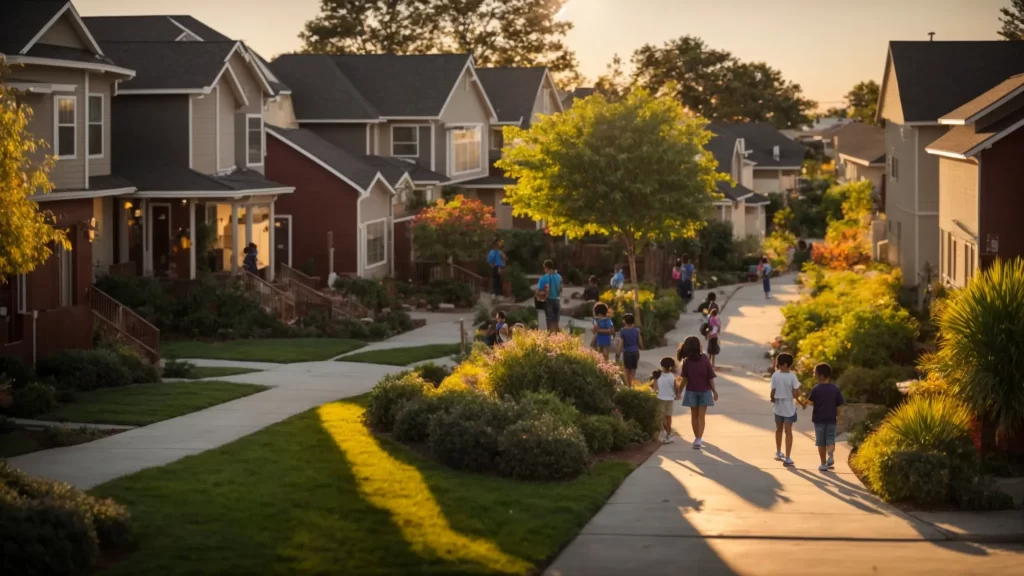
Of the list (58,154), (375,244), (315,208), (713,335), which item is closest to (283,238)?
(315,208)

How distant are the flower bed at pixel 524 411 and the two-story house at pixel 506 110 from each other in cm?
3540

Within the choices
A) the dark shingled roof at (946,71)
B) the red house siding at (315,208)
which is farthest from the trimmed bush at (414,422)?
the red house siding at (315,208)

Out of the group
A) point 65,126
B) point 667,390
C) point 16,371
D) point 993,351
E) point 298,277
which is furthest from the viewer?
point 298,277

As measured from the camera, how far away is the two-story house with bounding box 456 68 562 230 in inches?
2306

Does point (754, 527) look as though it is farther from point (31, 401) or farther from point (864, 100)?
point (864, 100)

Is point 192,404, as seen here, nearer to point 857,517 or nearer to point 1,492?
point 1,492

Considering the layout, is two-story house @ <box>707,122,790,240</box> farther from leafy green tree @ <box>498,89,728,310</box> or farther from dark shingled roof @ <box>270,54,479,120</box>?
leafy green tree @ <box>498,89,728,310</box>

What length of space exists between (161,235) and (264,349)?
793 cm

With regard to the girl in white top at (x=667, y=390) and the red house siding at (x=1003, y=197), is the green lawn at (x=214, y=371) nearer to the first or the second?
the girl in white top at (x=667, y=390)

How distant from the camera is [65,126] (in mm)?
28812

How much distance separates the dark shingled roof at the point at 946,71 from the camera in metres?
38.9

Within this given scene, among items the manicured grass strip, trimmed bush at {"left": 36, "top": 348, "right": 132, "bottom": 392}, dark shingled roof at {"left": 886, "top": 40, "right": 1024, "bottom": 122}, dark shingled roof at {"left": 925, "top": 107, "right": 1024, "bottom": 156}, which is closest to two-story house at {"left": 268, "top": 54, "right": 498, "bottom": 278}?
dark shingled roof at {"left": 886, "top": 40, "right": 1024, "bottom": 122}

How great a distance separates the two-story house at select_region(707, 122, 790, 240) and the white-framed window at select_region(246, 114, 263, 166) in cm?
1839

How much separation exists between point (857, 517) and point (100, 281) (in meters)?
22.0
